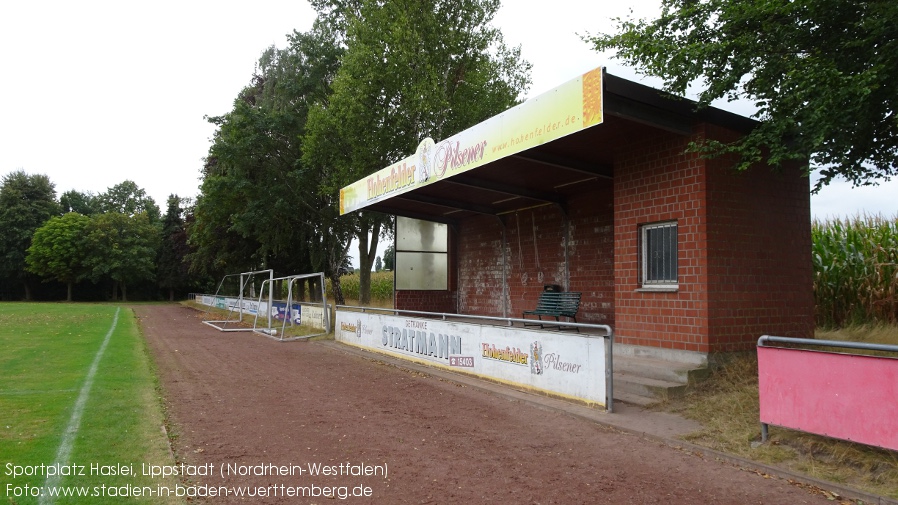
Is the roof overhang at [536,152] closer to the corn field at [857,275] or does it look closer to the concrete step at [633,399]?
the concrete step at [633,399]

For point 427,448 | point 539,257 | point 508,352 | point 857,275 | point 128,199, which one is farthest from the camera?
point 128,199

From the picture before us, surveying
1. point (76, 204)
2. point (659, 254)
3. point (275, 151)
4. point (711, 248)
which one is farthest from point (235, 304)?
point (76, 204)

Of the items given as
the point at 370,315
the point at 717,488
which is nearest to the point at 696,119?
the point at 717,488

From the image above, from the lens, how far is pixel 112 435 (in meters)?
6.91

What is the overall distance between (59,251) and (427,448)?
63.8 metres

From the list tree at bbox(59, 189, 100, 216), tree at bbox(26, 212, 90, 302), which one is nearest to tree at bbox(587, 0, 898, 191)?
tree at bbox(26, 212, 90, 302)

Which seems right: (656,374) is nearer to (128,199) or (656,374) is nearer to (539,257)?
(539,257)

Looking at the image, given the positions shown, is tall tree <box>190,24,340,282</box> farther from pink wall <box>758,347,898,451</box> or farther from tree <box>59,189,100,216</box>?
tree <box>59,189,100,216</box>

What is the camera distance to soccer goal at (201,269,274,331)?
25.8 metres

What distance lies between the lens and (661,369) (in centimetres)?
885

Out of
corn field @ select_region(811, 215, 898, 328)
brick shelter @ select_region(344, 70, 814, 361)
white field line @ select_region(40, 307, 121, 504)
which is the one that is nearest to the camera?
white field line @ select_region(40, 307, 121, 504)

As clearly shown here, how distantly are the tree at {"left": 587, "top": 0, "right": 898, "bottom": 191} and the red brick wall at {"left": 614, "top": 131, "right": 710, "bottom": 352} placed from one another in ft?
2.36

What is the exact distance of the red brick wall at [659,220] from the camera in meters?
9.04

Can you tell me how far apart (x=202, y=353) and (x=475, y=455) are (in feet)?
38.2
